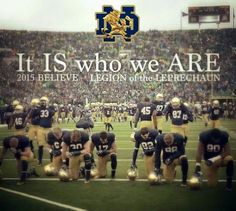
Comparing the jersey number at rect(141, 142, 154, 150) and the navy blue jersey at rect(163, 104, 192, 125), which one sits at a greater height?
the navy blue jersey at rect(163, 104, 192, 125)

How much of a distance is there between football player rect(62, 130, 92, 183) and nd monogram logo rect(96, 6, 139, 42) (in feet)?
6.60

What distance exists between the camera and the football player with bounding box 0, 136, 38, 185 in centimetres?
582

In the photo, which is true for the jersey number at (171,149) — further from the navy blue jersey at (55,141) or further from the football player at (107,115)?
the football player at (107,115)

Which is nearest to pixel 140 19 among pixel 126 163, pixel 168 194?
pixel 126 163

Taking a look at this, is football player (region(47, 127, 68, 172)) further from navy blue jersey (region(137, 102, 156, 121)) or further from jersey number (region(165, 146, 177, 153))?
navy blue jersey (region(137, 102, 156, 121))

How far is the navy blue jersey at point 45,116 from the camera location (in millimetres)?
7965

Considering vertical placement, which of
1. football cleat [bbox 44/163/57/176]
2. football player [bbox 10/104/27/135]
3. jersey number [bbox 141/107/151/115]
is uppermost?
jersey number [bbox 141/107/151/115]

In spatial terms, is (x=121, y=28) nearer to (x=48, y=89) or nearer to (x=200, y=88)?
(x=48, y=89)

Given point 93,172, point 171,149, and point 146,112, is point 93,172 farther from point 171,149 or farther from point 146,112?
point 146,112

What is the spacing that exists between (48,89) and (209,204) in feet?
23.2

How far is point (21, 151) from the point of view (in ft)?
19.7

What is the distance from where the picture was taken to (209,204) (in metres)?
4.59

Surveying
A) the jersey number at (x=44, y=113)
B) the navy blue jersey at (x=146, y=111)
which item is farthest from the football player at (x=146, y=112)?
the jersey number at (x=44, y=113)

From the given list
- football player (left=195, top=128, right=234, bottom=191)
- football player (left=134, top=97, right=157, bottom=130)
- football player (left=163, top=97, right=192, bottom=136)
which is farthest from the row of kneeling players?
football player (left=134, top=97, right=157, bottom=130)
